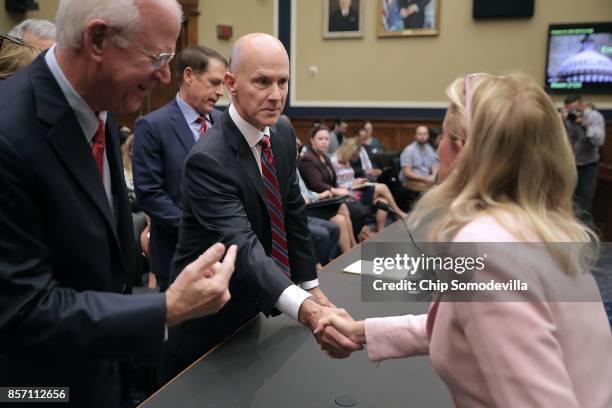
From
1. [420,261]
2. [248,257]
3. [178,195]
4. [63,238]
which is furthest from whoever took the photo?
[178,195]

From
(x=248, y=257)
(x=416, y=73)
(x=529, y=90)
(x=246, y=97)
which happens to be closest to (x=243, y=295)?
(x=248, y=257)

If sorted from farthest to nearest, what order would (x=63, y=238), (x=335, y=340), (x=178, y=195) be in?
(x=178, y=195), (x=335, y=340), (x=63, y=238)

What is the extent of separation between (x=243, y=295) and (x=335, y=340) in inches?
15.0

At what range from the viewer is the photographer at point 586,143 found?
7023mm

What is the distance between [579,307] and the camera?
37.1 inches

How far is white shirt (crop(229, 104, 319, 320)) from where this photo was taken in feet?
5.12

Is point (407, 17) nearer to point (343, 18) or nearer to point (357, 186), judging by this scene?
point (343, 18)

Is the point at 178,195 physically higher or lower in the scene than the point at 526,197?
lower

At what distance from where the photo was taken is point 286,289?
1.57 m

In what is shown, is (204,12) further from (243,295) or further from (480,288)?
(480,288)

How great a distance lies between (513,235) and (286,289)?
78 centimetres

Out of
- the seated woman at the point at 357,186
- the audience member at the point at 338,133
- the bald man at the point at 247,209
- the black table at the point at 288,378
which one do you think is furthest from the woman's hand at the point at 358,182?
the black table at the point at 288,378

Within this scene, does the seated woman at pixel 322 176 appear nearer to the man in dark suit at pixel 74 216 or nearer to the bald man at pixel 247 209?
the bald man at pixel 247 209

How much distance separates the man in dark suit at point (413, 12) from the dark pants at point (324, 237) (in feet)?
18.3
